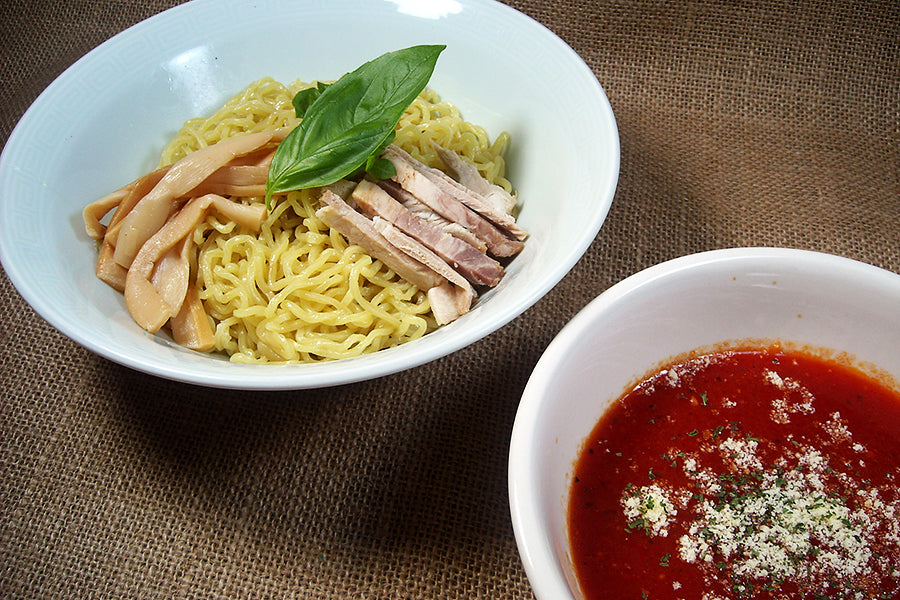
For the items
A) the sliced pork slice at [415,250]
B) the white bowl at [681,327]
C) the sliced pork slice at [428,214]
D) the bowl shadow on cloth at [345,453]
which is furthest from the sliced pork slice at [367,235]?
the white bowl at [681,327]

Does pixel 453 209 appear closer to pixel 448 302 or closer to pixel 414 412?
pixel 448 302

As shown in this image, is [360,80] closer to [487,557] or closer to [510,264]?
[510,264]

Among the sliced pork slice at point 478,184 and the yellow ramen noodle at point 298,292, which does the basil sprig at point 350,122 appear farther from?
the sliced pork slice at point 478,184

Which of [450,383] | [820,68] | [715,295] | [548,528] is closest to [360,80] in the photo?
[450,383]

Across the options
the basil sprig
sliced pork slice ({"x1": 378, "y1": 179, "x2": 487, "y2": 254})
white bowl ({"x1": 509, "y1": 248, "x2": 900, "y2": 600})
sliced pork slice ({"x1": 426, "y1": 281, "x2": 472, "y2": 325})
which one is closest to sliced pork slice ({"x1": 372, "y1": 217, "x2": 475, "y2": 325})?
sliced pork slice ({"x1": 426, "y1": 281, "x2": 472, "y2": 325})

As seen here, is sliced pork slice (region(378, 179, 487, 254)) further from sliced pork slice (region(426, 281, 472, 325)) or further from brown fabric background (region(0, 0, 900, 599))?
brown fabric background (region(0, 0, 900, 599))

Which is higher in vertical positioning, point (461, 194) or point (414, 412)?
point (461, 194)

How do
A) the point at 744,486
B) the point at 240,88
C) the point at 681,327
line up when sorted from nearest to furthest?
the point at 744,486 → the point at 681,327 → the point at 240,88

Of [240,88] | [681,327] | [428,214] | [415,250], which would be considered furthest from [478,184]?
[240,88]
